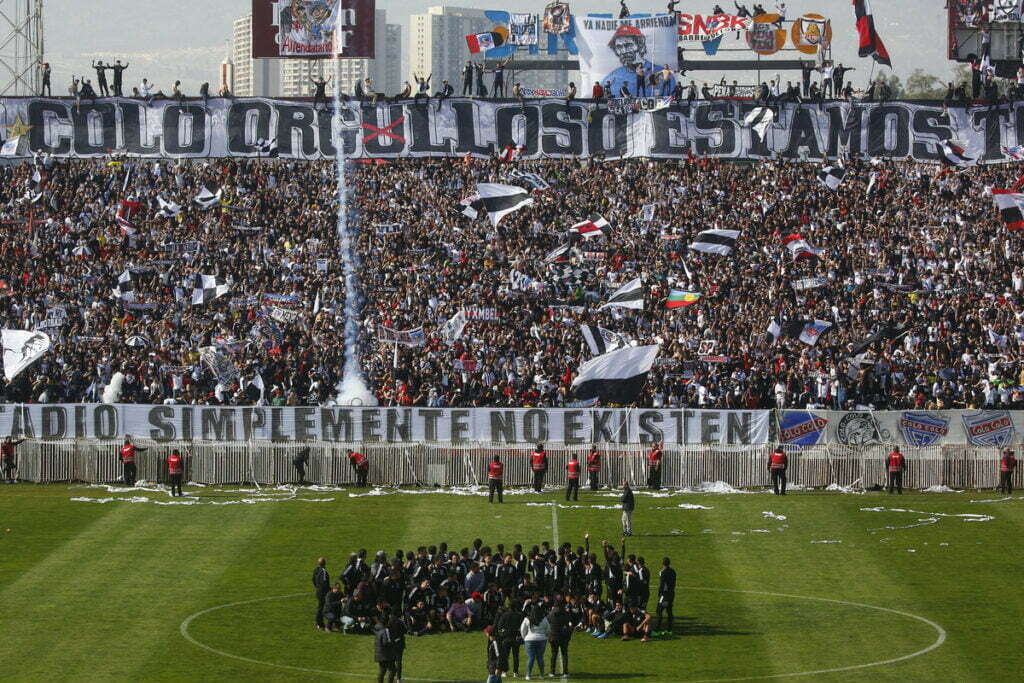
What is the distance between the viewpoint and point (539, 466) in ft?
147

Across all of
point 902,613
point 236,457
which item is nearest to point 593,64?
point 236,457

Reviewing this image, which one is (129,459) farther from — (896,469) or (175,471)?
(896,469)

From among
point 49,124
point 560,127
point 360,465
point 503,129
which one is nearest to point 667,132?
point 560,127

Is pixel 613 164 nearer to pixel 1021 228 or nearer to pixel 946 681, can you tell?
pixel 1021 228

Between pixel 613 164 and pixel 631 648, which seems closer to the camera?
pixel 631 648

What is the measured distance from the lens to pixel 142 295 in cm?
5850

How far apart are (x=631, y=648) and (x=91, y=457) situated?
24.4 m

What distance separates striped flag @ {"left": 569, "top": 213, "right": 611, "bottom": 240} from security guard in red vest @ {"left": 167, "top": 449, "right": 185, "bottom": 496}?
21.7 m

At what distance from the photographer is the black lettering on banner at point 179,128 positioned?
68625mm

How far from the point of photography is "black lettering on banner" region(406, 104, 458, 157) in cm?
6906

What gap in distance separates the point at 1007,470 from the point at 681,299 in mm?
15431

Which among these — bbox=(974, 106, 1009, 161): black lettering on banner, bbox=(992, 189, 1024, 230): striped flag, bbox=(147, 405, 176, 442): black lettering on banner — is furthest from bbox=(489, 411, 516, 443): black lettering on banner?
bbox=(974, 106, 1009, 161): black lettering on banner

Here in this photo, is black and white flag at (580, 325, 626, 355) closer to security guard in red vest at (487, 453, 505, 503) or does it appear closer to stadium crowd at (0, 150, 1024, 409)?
stadium crowd at (0, 150, 1024, 409)

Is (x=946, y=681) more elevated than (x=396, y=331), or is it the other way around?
(x=396, y=331)
